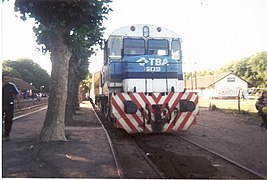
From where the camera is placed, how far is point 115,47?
18.5ft

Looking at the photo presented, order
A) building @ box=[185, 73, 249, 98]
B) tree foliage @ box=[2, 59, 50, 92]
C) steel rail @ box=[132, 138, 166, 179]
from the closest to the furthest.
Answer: steel rail @ box=[132, 138, 166, 179] < tree foliage @ box=[2, 59, 50, 92] < building @ box=[185, 73, 249, 98]

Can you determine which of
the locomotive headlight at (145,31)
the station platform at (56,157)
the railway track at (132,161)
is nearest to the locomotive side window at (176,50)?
the locomotive headlight at (145,31)

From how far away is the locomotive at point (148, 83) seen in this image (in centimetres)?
502

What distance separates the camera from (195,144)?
474cm

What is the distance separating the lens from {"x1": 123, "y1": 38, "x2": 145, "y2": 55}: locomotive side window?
5.49 meters

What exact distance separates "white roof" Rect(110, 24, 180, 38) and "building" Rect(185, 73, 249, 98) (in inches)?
40.0

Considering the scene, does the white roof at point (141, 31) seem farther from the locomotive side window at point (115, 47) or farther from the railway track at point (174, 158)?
the railway track at point (174, 158)

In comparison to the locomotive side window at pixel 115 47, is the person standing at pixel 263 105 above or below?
below

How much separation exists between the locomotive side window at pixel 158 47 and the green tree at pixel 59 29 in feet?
3.71

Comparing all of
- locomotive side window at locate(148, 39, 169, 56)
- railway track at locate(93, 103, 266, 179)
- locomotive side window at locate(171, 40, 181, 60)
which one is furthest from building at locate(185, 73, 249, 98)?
railway track at locate(93, 103, 266, 179)

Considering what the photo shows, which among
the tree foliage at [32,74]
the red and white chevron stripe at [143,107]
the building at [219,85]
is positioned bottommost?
the red and white chevron stripe at [143,107]

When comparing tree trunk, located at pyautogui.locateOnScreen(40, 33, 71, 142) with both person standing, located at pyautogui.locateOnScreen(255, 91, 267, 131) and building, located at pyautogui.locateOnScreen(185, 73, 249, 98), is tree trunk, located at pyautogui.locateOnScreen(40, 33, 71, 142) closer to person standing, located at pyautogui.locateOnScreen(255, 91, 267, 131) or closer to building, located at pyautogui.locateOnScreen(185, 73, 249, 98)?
building, located at pyautogui.locateOnScreen(185, 73, 249, 98)

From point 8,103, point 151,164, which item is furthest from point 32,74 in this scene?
point 151,164

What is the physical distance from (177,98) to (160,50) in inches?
43.1
